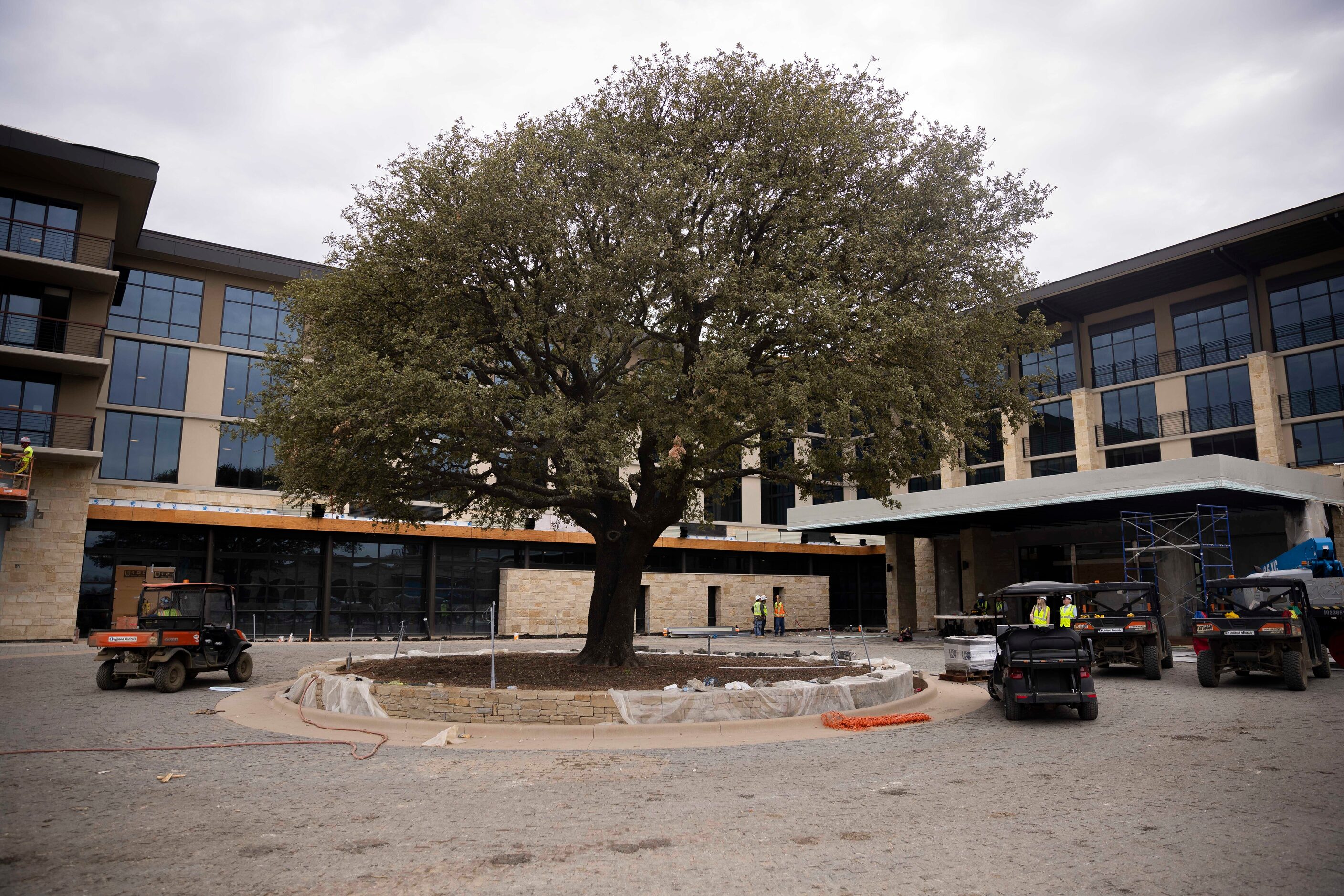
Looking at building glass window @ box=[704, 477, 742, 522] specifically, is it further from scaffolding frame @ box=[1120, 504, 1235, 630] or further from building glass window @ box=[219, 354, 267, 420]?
building glass window @ box=[219, 354, 267, 420]

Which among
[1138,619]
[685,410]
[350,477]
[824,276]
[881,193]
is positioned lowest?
[1138,619]

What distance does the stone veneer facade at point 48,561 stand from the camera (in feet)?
92.4

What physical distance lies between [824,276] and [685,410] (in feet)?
10.2

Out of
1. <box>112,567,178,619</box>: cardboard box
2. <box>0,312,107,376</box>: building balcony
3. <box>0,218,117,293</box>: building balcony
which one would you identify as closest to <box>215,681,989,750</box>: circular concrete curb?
<box>112,567,178,619</box>: cardboard box

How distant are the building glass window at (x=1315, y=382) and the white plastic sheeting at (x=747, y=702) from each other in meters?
32.9

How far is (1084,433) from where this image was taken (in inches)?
1655

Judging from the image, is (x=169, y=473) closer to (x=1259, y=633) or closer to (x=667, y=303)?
(x=667, y=303)

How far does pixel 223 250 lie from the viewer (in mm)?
35375

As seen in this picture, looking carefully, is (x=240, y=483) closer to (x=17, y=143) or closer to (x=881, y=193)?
(x=17, y=143)

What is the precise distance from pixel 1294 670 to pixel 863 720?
29.3 ft

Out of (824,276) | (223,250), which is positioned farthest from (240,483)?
(824,276)

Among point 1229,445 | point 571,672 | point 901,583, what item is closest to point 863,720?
point 571,672

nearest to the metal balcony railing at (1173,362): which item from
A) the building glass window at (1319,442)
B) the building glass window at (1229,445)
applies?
the building glass window at (1229,445)

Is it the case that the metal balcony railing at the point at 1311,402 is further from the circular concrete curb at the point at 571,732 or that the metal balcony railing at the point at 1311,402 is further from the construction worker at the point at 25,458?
the construction worker at the point at 25,458
